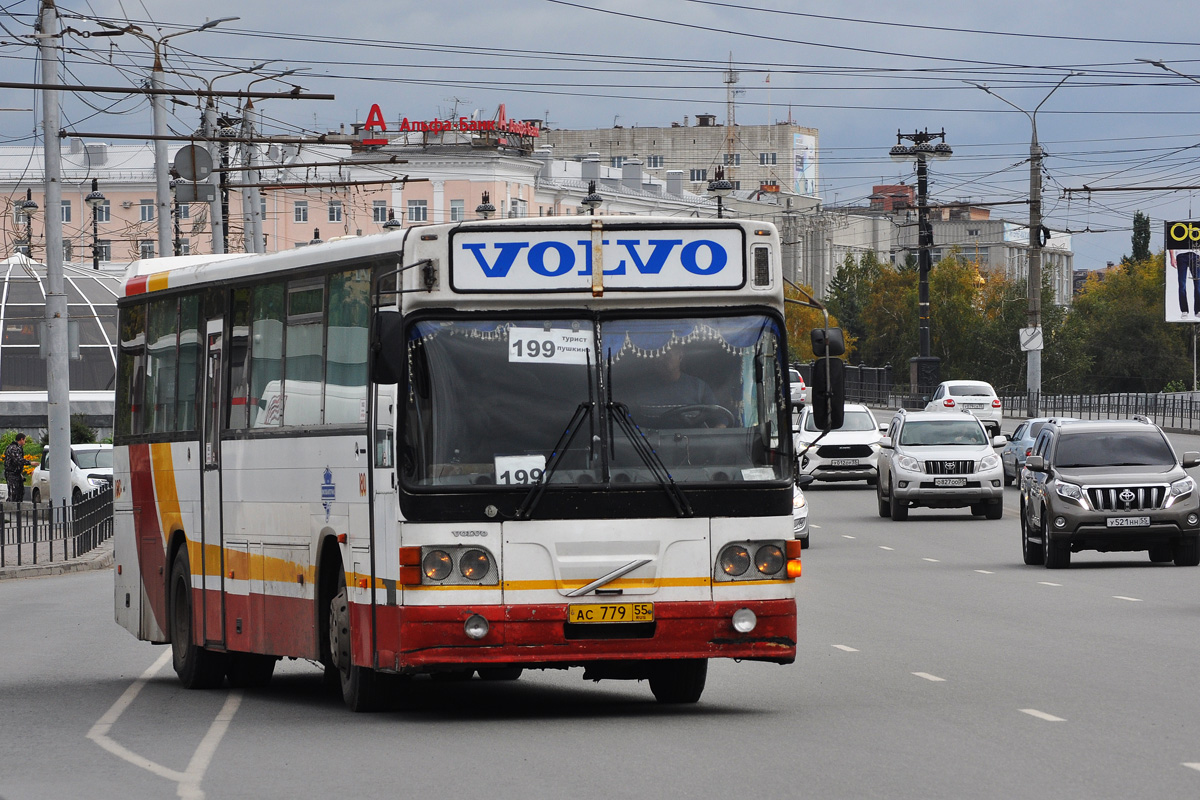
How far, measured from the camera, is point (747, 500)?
11.2 m

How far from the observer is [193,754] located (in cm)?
1054

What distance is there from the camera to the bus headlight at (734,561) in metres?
11.2

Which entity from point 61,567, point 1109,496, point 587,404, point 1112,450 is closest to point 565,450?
point 587,404

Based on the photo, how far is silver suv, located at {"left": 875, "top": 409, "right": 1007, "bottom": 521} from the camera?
35.4 metres

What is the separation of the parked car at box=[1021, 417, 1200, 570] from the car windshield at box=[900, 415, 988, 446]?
10287 mm

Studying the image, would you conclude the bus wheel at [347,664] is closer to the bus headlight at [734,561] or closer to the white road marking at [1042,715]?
the bus headlight at [734,561]

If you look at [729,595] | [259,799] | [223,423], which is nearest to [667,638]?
[729,595]

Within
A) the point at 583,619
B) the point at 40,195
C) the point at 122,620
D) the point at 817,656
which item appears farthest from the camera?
the point at 40,195

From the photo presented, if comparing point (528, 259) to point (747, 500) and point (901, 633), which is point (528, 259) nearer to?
point (747, 500)

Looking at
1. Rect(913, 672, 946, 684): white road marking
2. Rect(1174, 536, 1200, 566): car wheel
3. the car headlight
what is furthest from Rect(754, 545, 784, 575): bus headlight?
Rect(1174, 536, 1200, 566): car wheel

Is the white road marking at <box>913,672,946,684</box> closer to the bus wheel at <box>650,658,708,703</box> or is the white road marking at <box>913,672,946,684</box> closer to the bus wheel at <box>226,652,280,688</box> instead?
the bus wheel at <box>650,658,708,703</box>

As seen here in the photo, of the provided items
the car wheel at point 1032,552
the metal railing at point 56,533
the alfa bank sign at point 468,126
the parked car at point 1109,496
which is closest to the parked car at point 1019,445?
the car wheel at point 1032,552

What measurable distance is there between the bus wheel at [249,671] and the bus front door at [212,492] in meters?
0.52

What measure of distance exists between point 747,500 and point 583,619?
1066 millimetres
